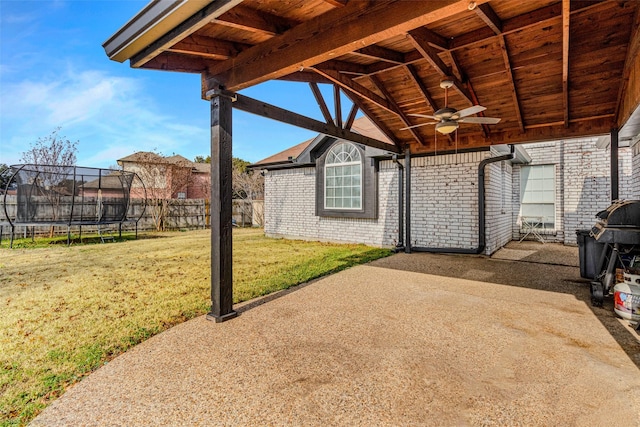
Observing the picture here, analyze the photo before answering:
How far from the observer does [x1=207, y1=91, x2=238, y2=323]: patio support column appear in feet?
10.6

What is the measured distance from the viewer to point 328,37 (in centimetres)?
275

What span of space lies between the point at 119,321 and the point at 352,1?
3.92m

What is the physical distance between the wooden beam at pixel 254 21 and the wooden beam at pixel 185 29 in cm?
28

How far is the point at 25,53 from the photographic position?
12102mm

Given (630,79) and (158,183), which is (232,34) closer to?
(630,79)

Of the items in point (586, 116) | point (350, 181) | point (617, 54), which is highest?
point (617, 54)

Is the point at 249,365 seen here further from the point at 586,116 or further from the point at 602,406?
the point at 586,116

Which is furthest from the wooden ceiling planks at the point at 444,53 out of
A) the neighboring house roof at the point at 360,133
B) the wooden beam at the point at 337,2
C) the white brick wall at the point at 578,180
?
the white brick wall at the point at 578,180

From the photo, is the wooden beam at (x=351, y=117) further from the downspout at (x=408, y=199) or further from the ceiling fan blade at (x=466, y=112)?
the downspout at (x=408, y=199)

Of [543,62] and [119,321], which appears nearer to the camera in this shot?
[119,321]

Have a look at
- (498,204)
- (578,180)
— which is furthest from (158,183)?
(578,180)

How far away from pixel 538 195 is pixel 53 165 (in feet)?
51.2

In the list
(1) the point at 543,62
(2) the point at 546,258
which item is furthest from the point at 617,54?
(2) the point at 546,258

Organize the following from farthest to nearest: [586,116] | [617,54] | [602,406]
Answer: [586,116], [617,54], [602,406]
